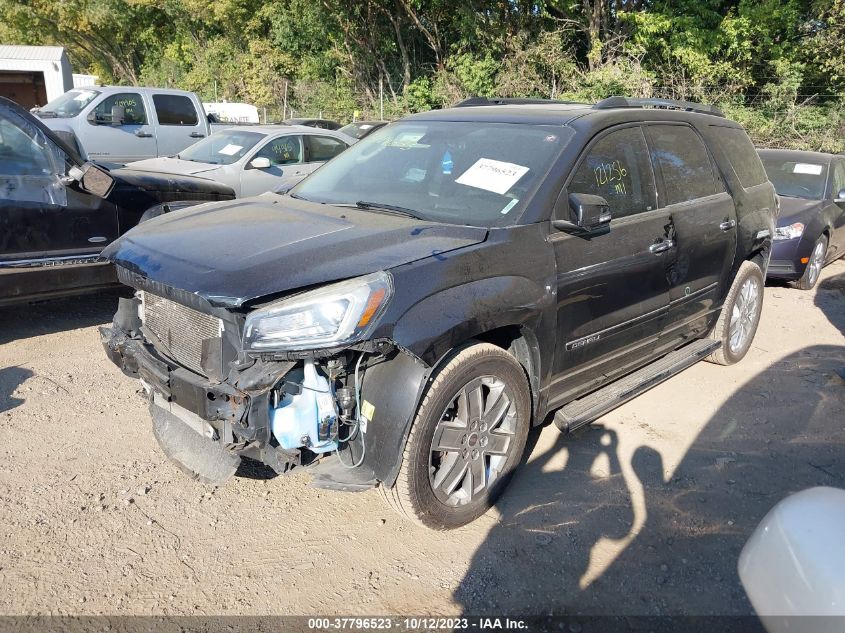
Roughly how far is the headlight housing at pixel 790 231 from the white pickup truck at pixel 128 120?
10.2m

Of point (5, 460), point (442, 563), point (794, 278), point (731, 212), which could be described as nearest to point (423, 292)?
point (442, 563)

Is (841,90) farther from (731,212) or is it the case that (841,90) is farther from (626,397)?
(626,397)

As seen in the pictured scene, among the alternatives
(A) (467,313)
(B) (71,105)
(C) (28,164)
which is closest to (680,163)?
(A) (467,313)

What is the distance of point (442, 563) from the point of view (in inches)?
118

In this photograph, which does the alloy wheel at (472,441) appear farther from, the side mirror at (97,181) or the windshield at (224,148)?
the windshield at (224,148)

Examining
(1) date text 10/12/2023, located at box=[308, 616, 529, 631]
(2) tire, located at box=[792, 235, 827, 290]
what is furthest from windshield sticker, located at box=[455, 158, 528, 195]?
(2) tire, located at box=[792, 235, 827, 290]

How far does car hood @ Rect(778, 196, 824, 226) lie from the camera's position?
7.90 metres

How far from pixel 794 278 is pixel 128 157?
10.9 meters

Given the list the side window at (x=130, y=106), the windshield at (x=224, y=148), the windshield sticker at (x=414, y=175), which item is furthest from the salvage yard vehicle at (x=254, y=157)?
the windshield sticker at (x=414, y=175)

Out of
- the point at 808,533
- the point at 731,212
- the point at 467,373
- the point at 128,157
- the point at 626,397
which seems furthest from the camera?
the point at 128,157

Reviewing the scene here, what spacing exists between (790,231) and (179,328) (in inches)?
287

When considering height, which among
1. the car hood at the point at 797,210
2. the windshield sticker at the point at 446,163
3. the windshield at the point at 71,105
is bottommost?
the car hood at the point at 797,210

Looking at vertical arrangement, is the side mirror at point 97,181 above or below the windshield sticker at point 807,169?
above

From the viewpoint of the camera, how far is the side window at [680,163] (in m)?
4.15
